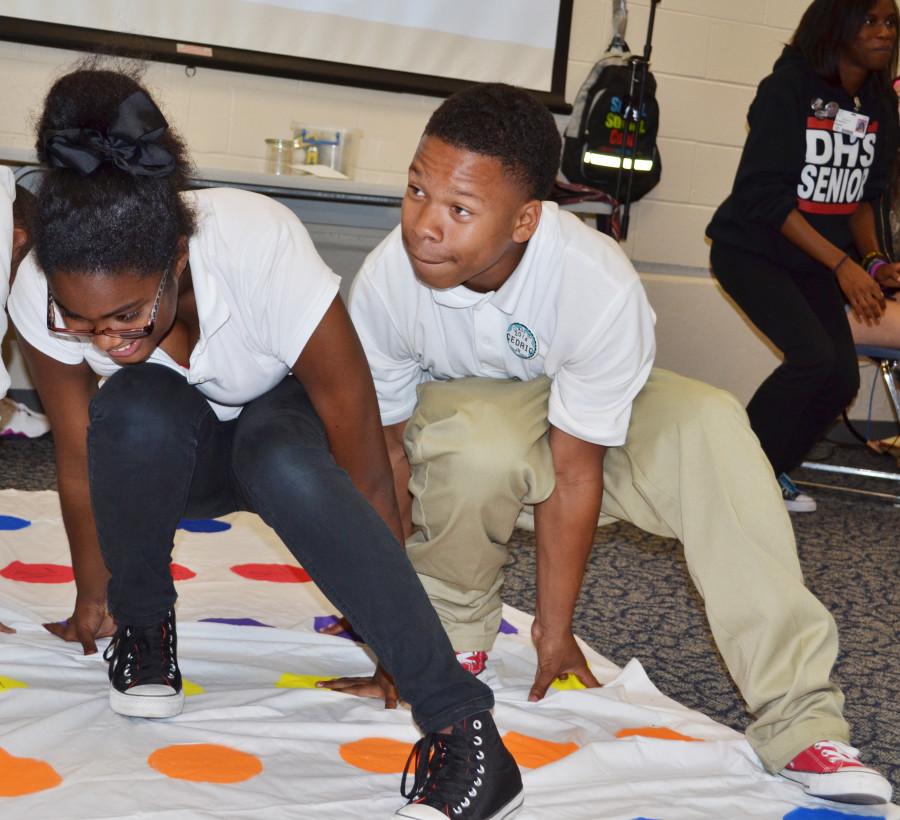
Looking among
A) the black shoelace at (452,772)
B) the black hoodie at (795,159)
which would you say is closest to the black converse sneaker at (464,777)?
the black shoelace at (452,772)

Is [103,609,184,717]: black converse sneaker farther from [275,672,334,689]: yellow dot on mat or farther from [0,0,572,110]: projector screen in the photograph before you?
[0,0,572,110]: projector screen

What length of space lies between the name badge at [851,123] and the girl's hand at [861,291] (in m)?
0.33

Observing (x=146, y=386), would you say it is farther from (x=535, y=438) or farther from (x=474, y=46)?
(x=474, y=46)

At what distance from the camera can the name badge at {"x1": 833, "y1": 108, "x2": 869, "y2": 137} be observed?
9.00 ft

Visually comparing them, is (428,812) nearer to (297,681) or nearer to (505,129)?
(297,681)

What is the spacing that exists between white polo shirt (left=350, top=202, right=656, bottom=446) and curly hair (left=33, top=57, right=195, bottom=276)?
32 cm

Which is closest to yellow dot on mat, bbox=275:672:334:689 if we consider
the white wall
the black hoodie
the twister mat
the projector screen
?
the twister mat

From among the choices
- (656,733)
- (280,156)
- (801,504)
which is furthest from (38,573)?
(801,504)

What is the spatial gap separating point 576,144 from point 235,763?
2551 mm

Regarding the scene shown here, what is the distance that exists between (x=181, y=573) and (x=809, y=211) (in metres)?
1.83

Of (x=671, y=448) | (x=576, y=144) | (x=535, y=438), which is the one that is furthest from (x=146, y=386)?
(x=576, y=144)

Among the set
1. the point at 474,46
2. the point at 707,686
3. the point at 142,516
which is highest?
the point at 474,46

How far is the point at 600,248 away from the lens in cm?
139

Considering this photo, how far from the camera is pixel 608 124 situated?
10.9ft
